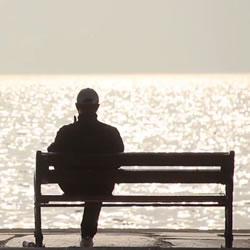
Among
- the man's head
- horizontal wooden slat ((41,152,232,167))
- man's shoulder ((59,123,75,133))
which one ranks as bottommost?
horizontal wooden slat ((41,152,232,167))

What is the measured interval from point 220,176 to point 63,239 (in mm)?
1776

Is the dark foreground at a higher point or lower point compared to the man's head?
lower

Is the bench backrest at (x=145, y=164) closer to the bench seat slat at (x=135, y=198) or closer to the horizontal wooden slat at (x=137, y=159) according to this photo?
the horizontal wooden slat at (x=137, y=159)

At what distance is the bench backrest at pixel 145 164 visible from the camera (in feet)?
29.2

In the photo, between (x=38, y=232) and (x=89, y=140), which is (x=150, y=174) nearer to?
(x=89, y=140)

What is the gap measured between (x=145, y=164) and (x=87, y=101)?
1.00m

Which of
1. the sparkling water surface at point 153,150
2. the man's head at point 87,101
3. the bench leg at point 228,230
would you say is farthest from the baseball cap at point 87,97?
the sparkling water surface at point 153,150

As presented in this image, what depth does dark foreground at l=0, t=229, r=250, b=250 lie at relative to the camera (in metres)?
9.00

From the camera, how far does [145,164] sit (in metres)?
8.91

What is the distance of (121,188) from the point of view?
Answer: 40.3m

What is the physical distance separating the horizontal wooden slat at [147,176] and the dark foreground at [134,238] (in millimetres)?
650

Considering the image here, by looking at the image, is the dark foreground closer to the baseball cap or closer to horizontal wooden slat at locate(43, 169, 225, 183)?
horizontal wooden slat at locate(43, 169, 225, 183)

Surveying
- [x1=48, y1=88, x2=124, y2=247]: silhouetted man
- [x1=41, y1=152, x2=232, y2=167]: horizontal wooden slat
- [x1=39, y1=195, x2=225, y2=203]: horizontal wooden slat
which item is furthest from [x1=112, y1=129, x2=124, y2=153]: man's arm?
[x1=39, y1=195, x2=225, y2=203]: horizontal wooden slat

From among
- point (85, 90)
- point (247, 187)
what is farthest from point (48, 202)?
point (247, 187)
